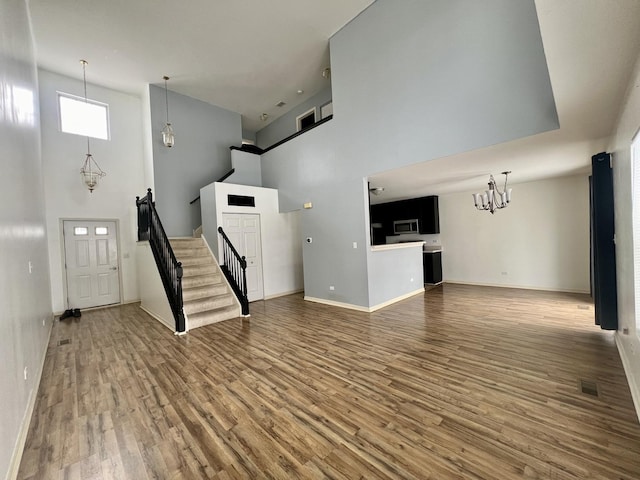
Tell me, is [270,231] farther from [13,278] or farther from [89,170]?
[13,278]

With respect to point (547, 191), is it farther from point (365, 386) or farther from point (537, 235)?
point (365, 386)

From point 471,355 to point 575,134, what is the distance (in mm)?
2921

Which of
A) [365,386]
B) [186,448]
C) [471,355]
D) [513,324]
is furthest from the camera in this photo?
[513,324]

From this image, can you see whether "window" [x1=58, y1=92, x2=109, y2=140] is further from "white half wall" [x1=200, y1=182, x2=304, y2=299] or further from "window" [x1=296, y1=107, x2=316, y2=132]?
"window" [x1=296, y1=107, x2=316, y2=132]

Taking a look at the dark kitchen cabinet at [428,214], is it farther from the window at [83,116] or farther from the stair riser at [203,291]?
the window at [83,116]

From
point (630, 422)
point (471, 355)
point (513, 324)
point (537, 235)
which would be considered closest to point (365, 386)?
point (471, 355)

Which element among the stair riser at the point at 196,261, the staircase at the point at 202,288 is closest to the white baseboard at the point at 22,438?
the staircase at the point at 202,288

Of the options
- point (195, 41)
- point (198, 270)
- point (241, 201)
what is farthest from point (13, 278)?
point (195, 41)


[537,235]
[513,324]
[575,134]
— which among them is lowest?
[513,324]

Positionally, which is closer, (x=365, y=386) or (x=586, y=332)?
(x=365, y=386)

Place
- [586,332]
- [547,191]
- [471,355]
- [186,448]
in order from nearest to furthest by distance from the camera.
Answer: [186,448] → [471,355] → [586,332] → [547,191]

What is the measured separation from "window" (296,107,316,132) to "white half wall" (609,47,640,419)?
655 cm

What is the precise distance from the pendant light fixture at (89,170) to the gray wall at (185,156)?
1.22 m

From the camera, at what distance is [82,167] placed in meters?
6.14
